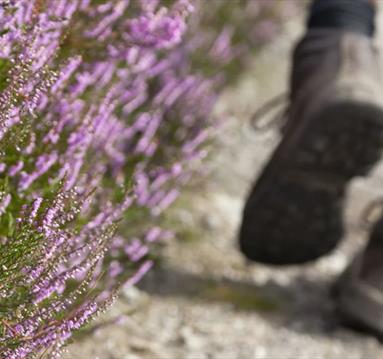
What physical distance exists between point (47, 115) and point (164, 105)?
4.37ft

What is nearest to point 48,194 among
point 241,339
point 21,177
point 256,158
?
point 21,177

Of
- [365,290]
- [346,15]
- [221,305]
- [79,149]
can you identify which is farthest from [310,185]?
[79,149]

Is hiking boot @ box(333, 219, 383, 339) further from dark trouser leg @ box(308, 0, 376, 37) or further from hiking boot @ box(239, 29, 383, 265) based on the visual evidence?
dark trouser leg @ box(308, 0, 376, 37)

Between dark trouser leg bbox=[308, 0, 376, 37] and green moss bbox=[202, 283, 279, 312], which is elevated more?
dark trouser leg bbox=[308, 0, 376, 37]

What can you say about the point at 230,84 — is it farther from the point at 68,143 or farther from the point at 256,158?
the point at 68,143

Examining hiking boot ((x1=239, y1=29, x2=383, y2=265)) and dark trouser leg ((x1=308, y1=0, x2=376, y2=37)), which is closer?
hiking boot ((x1=239, y1=29, x2=383, y2=265))

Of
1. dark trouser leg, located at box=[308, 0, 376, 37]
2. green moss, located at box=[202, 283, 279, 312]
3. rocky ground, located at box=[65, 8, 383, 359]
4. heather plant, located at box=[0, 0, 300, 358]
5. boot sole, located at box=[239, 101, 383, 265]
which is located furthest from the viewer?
dark trouser leg, located at box=[308, 0, 376, 37]

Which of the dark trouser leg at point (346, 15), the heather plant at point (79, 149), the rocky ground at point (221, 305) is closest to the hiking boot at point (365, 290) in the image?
the rocky ground at point (221, 305)

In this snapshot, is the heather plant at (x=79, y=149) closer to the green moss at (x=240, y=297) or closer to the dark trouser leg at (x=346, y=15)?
the green moss at (x=240, y=297)

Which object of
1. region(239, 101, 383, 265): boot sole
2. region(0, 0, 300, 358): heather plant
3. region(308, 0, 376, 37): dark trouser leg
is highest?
region(0, 0, 300, 358): heather plant

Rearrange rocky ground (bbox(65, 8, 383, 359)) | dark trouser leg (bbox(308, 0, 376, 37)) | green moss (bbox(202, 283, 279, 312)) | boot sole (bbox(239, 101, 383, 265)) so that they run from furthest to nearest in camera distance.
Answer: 1. dark trouser leg (bbox(308, 0, 376, 37))
2. green moss (bbox(202, 283, 279, 312))
3. boot sole (bbox(239, 101, 383, 265))
4. rocky ground (bbox(65, 8, 383, 359))

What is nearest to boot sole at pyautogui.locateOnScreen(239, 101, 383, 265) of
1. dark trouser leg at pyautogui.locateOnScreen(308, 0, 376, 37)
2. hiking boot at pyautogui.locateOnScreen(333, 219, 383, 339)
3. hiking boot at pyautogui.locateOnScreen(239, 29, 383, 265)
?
hiking boot at pyautogui.locateOnScreen(239, 29, 383, 265)

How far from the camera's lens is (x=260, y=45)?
659 cm

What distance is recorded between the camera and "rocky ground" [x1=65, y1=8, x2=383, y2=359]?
3.00 metres
